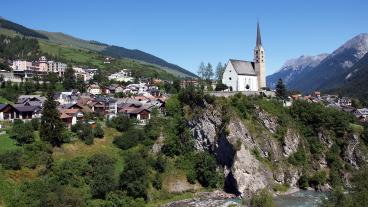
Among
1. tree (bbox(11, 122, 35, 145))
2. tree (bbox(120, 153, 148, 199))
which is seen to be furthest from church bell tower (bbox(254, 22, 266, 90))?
tree (bbox(11, 122, 35, 145))

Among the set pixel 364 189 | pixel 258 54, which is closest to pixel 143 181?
pixel 364 189

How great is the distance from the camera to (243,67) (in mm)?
96375

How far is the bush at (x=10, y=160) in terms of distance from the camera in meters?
55.4

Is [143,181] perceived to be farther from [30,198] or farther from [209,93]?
[209,93]

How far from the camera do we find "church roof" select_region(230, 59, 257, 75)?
94.9m

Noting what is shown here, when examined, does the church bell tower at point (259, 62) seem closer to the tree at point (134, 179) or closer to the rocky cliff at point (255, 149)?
the rocky cliff at point (255, 149)

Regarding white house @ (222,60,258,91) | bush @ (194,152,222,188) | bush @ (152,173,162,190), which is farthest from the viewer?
white house @ (222,60,258,91)

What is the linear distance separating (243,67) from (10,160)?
179ft

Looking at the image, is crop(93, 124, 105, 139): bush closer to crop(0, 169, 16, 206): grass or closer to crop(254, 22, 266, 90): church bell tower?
crop(0, 169, 16, 206): grass

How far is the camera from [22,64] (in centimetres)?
13962

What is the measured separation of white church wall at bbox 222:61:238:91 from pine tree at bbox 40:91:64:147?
41.6 meters

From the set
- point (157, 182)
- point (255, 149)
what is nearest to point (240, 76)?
point (255, 149)

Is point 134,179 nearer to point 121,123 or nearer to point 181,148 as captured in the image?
point 181,148

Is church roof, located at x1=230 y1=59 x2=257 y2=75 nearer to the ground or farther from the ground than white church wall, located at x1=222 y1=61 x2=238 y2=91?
farther from the ground
